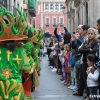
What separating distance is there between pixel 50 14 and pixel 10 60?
271ft

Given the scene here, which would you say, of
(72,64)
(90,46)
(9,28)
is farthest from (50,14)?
(9,28)

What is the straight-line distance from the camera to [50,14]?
3430 inches

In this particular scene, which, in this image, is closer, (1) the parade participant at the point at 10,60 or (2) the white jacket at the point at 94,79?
(1) the parade participant at the point at 10,60

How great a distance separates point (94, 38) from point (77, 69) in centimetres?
183

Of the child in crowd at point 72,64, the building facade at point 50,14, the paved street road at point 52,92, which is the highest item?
the building facade at point 50,14

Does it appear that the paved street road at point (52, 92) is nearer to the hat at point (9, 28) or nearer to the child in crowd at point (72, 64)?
the child in crowd at point (72, 64)

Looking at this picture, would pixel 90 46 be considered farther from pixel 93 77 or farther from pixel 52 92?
pixel 52 92

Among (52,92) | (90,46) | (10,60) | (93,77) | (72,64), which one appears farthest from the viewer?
(72,64)

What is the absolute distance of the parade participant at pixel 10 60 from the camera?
5000mm

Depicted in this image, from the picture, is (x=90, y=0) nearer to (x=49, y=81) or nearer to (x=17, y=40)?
(x=49, y=81)

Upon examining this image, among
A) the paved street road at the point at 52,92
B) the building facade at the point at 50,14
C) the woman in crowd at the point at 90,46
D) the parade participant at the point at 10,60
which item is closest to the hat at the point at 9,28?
the parade participant at the point at 10,60

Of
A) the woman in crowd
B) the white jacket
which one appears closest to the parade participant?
the white jacket

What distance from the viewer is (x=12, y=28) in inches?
203

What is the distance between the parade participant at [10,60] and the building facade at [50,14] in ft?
268
